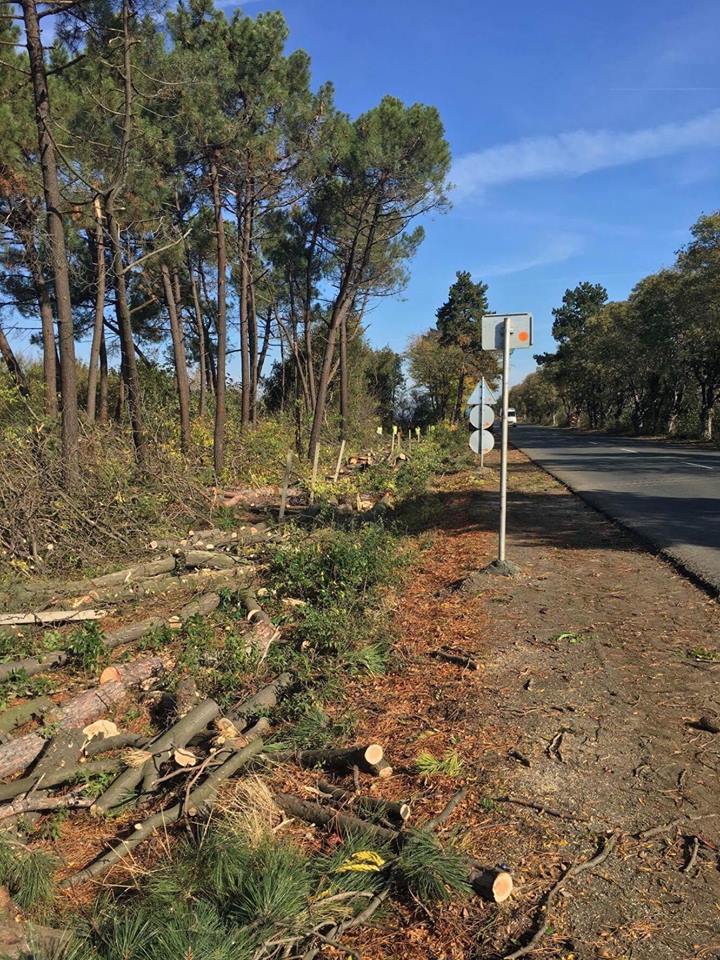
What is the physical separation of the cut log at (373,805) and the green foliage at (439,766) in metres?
0.35

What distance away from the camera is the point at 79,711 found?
18.4 ft

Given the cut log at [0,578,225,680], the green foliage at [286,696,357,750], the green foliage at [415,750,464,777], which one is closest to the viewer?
the green foliage at [415,750,464,777]

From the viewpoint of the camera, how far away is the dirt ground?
2.89 m

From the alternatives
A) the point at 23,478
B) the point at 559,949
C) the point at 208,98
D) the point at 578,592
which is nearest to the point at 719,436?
the point at 208,98

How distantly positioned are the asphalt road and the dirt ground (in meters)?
1.10

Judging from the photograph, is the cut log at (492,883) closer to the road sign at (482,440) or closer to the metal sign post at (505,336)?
the metal sign post at (505,336)

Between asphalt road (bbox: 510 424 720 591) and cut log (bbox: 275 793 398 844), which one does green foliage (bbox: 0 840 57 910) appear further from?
asphalt road (bbox: 510 424 720 591)

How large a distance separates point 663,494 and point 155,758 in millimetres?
12286

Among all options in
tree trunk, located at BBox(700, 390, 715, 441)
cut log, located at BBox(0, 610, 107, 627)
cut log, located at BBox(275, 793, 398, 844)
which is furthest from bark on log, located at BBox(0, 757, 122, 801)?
tree trunk, located at BBox(700, 390, 715, 441)

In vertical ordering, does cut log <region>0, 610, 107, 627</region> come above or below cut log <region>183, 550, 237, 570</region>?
below

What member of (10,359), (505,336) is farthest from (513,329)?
(10,359)

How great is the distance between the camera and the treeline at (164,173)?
513 inches

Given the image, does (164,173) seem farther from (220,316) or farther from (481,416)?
(481,416)

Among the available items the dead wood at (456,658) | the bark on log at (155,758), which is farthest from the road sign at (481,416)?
the bark on log at (155,758)
